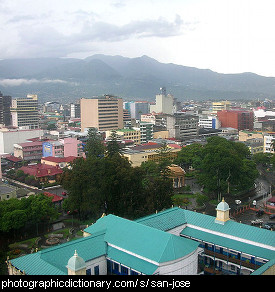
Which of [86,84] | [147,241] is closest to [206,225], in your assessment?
[147,241]

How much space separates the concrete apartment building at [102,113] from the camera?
4531cm

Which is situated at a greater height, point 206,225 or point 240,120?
point 240,120

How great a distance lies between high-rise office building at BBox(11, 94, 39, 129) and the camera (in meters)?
51.2

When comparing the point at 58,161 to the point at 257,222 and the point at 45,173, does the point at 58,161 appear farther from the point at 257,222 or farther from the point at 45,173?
the point at 257,222

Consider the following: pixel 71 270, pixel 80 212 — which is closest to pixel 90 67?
pixel 80 212

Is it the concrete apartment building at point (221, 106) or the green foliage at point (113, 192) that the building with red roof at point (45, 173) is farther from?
the concrete apartment building at point (221, 106)

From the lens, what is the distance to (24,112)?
51500 mm

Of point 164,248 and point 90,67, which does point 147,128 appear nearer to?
point 164,248

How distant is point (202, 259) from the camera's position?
1265 cm

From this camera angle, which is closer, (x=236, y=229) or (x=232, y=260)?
(x=232, y=260)

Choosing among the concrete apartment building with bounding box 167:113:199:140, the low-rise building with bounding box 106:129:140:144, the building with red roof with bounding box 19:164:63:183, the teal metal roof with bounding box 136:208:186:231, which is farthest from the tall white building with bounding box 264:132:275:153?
the teal metal roof with bounding box 136:208:186:231

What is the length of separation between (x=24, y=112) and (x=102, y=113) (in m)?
13.3

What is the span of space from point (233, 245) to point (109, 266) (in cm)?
421

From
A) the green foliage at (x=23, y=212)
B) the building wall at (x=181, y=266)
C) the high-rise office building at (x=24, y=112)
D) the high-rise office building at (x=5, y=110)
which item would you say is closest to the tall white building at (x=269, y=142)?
the green foliage at (x=23, y=212)
